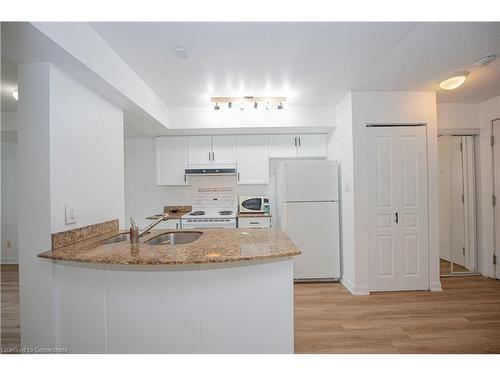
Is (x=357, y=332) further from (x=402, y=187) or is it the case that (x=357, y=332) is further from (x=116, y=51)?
(x=116, y=51)

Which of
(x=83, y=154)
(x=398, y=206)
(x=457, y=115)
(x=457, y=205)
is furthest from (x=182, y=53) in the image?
(x=457, y=205)

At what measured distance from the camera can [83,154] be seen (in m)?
1.95

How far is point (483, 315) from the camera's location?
244cm

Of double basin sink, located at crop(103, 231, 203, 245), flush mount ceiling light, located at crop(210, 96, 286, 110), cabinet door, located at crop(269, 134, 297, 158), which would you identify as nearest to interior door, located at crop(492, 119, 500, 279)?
cabinet door, located at crop(269, 134, 297, 158)

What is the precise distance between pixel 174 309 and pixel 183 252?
0.36 meters

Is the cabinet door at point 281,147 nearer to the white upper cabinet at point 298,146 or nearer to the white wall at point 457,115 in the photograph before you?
the white upper cabinet at point 298,146

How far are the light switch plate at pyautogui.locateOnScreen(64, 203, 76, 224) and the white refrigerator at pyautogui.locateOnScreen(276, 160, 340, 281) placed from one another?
2.35 metres

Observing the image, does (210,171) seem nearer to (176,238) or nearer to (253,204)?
(253,204)

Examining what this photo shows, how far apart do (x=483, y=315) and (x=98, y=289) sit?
337cm

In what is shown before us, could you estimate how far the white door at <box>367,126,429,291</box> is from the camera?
296 centimetres

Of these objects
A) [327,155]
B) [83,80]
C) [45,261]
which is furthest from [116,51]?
[327,155]

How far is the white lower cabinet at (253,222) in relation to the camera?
364 centimetres

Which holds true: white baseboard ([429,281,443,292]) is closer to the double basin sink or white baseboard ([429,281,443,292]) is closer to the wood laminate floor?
the wood laminate floor
